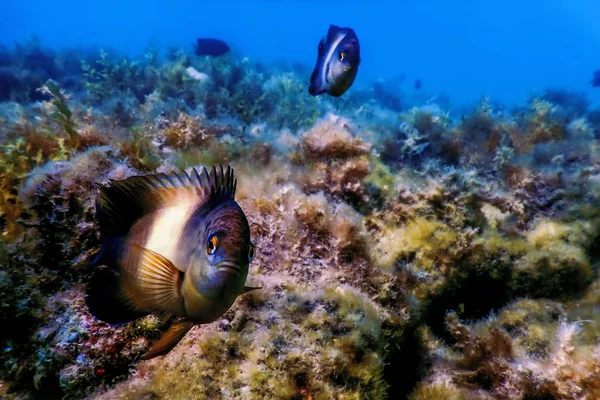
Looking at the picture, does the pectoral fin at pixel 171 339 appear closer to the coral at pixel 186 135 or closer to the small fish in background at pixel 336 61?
the small fish in background at pixel 336 61

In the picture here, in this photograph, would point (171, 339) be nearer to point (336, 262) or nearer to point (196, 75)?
point (336, 262)

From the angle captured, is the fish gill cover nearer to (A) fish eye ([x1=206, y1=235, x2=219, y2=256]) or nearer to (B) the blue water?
(A) fish eye ([x1=206, y1=235, x2=219, y2=256])

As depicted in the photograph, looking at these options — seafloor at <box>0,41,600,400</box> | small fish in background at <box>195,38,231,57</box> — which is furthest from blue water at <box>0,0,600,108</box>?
seafloor at <box>0,41,600,400</box>

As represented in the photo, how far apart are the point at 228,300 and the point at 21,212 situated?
7.07 ft

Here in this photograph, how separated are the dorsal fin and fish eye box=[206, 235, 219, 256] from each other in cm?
37

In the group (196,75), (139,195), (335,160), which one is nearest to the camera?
(139,195)

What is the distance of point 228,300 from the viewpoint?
127 centimetres

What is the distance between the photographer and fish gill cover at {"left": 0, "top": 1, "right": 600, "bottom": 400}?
196 centimetres

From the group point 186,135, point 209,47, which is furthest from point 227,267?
point 209,47

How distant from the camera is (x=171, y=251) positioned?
1.43m

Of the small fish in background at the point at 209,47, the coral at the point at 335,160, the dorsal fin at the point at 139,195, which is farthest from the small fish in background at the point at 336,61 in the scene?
the small fish in background at the point at 209,47

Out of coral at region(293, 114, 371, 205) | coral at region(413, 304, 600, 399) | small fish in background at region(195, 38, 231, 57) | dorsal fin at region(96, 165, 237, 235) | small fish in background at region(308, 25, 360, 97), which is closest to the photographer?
dorsal fin at region(96, 165, 237, 235)

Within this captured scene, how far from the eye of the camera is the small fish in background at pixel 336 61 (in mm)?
3090

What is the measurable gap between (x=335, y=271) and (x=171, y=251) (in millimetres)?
1563
